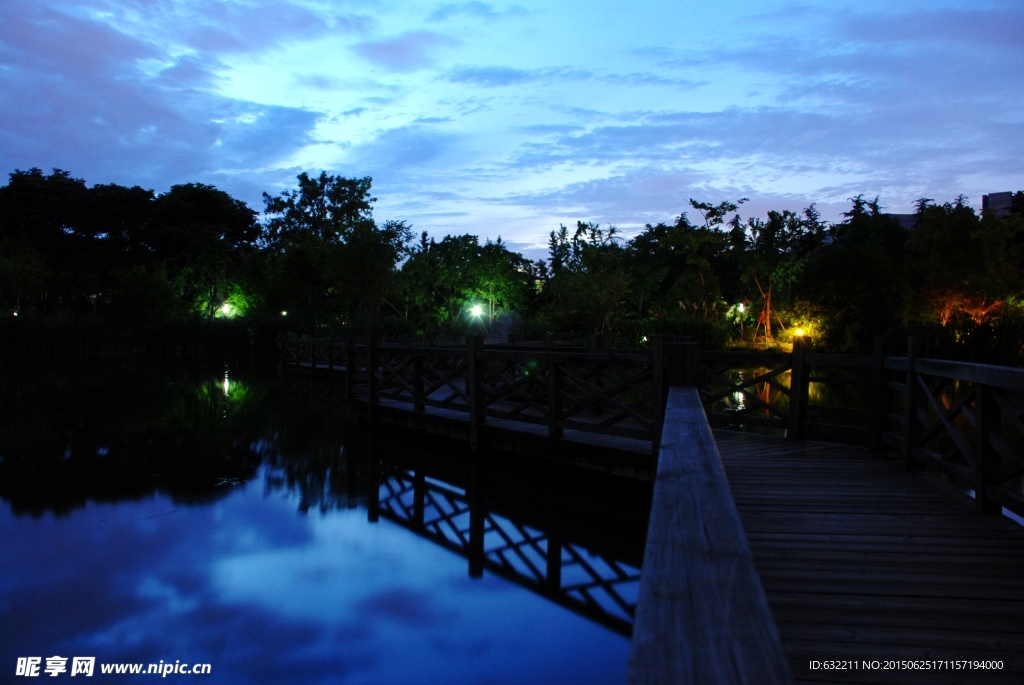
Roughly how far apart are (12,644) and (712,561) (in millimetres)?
4025

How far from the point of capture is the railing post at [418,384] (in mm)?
9625

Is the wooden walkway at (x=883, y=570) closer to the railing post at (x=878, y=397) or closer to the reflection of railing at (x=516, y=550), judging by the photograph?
the railing post at (x=878, y=397)

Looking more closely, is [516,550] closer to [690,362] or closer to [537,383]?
[690,362]

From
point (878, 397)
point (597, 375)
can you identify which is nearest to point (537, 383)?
point (597, 375)

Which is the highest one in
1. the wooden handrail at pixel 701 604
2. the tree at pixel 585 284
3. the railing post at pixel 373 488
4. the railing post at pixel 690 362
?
the tree at pixel 585 284

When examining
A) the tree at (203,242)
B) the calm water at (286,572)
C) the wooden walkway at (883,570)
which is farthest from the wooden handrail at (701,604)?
the tree at (203,242)

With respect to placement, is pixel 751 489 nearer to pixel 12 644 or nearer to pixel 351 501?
pixel 351 501

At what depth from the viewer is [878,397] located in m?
5.84

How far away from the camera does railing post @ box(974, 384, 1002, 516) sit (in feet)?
12.6

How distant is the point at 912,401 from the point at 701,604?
4.77 m

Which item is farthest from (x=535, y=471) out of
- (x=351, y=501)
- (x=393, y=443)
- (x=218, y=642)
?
(x=218, y=642)

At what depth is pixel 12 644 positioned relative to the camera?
367 cm

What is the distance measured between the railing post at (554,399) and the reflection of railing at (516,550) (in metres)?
1.02

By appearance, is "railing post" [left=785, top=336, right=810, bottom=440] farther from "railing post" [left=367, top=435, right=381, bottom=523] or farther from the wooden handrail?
the wooden handrail
